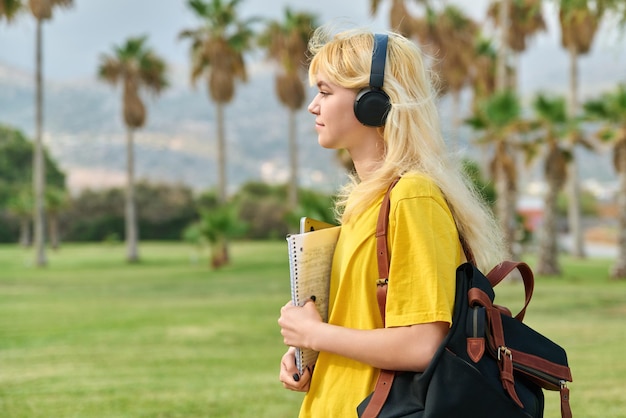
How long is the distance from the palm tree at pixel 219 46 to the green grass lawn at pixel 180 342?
36.2 ft

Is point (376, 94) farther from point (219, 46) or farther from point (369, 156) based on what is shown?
point (219, 46)

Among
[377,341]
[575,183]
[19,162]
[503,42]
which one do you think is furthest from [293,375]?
[19,162]

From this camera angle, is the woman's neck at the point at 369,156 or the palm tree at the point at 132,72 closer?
the woman's neck at the point at 369,156

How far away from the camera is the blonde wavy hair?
1.95 metres

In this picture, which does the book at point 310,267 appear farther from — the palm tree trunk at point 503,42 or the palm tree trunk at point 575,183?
the palm tree trunk at point 575,183

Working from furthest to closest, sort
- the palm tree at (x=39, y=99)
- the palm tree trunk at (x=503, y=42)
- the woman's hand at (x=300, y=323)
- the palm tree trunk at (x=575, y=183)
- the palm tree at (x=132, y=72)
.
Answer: the palm tree trunk at (x=575, y=183), the palm tree at (x=132, y=72), the palm tree at (x=39, y=99), the palm tree trunk at (x=503, y=42), the woman's hand at (x=300, y=323)

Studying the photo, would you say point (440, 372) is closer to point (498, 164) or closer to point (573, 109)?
point (498, 164)

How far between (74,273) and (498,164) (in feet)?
54.3

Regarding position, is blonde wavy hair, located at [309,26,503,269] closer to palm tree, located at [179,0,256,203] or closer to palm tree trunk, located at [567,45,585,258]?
palm tree, located at [179,0,256,203]

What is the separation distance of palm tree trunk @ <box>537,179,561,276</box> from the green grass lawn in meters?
1.02

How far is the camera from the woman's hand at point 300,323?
194 centimetres

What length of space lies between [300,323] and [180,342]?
467 inches

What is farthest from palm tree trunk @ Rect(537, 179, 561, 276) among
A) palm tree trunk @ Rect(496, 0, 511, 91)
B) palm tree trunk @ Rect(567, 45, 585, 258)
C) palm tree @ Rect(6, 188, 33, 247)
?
palm tree @ Rect(6, 188, 33, 247)

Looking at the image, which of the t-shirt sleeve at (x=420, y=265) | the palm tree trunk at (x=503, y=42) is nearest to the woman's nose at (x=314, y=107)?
the t-shirt sleeve at (x=420, y=265)
